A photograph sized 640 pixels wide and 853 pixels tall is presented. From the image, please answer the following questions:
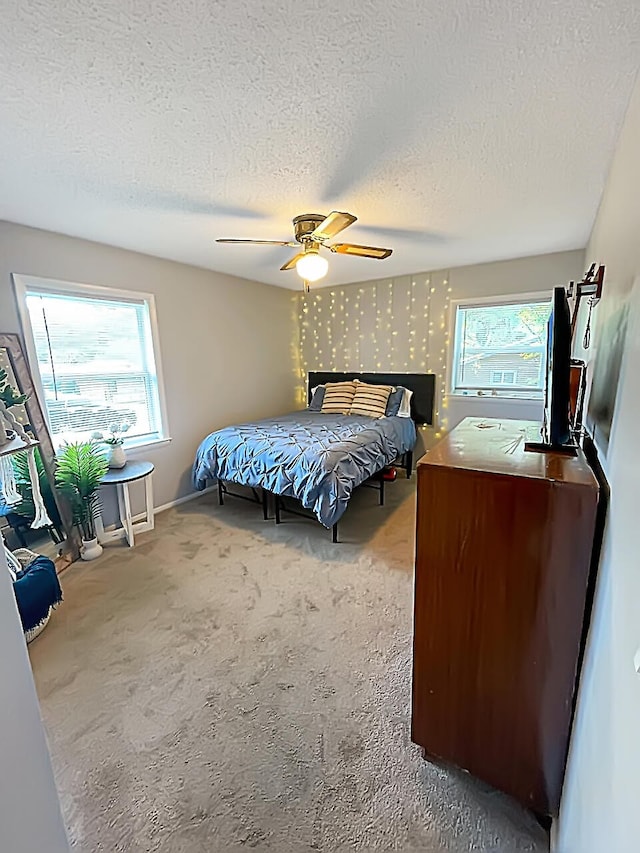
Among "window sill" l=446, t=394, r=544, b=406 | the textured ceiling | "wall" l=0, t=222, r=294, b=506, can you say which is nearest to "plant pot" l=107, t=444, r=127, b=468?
"wall" l=0, t=222, r=294, b=506

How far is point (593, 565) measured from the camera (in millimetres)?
1047

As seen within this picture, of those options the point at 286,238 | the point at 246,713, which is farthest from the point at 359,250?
the point at 246,713

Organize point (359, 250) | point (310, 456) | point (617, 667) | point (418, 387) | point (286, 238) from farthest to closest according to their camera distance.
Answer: point (418, 387), point (286, 238), point (310, 456), point (359, 250), point (617, 667)

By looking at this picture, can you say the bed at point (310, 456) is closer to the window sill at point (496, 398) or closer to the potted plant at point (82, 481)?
the window sill at point (496, 398)

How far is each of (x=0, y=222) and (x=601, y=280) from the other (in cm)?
354

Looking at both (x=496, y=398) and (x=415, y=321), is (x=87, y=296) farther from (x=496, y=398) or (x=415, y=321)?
(x=496, y=398)

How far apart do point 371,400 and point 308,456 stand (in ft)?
5.69

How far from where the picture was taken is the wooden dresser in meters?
1.07

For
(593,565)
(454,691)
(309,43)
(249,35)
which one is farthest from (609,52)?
(454,691)

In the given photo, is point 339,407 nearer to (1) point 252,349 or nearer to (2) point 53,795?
(1) point 252,349

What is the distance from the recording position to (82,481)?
2725 mm

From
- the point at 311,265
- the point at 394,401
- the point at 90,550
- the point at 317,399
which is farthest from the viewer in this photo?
the point at 317,399

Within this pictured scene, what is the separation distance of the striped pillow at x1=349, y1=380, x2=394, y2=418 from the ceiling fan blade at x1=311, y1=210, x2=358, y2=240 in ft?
7.39

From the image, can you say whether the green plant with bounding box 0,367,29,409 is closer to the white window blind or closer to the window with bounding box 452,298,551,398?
the white window blind
